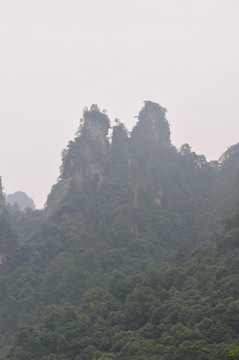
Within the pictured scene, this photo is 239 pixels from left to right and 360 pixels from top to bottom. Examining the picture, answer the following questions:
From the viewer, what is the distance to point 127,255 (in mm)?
43656

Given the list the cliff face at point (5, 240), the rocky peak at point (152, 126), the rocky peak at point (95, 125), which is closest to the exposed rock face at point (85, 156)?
the rocky peak at point (95, 125)

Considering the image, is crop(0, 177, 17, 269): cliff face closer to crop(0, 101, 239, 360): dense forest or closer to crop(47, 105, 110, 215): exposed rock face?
crop(0, 101, 239, 360): dense forest

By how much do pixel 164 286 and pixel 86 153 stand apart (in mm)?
26158

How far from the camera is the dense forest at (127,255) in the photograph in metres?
26.8

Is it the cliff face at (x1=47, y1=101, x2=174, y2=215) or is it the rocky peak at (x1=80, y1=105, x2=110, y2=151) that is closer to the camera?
the cliff face at (x1=47, y1=101, x2=174, y2=215)

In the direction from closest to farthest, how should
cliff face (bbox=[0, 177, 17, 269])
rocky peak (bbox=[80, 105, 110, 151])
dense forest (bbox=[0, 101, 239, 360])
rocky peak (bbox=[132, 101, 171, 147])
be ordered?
dense forest (bbox=[0, 101, 239, 360]), cliff face (bbox=[0, 177, 17, 269]), rocky peak (bbox=[80, 105, 110, 151]), rocky peak (bbox=[132, 101, 171, 147])

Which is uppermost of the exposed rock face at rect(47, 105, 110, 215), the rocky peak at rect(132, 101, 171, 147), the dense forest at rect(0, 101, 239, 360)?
the rocky peak at rect(132, 101, 171, 147)

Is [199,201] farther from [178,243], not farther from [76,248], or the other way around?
[76,248]

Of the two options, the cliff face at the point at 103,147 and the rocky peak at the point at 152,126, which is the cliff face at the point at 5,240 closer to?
the cliff face at the point at 103,147

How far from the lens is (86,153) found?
56844mm

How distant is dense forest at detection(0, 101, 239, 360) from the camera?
87.8 feet

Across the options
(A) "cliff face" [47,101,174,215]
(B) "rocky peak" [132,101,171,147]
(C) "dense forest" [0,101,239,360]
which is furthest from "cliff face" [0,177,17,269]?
(B) "rocky peak" [132,101,171,147]

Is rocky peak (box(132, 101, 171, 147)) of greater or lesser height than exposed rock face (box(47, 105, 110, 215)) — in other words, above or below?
above

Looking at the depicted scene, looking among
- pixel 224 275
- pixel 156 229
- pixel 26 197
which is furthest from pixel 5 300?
pixel 26 197
